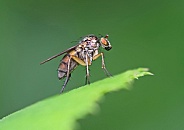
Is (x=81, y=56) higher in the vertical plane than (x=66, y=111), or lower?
higher

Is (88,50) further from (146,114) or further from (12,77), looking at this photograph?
(12,77)

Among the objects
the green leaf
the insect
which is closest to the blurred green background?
the insect

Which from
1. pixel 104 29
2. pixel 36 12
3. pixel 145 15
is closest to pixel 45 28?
pixel 36 12

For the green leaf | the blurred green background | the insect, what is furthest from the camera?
the blurred green background

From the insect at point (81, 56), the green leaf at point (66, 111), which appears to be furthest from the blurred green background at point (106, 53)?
the green leaf at point (66, 111)

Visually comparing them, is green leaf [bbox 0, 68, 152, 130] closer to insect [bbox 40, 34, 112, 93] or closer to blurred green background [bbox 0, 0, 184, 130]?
insect [bbox 40, 34, 112, 93]

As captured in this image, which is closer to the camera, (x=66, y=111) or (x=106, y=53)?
(x=66, y=111)

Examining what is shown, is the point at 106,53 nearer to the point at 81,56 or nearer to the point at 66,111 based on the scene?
the point at 81,56

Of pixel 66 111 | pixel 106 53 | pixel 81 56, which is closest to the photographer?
pixel 66 111

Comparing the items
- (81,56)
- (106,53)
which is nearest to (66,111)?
(81,56)
